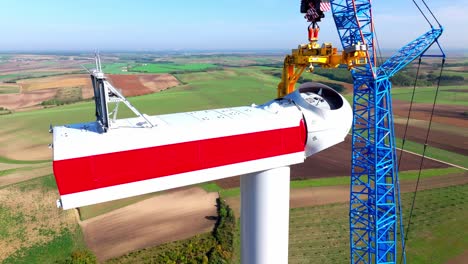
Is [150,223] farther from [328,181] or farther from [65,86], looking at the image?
[65,86]

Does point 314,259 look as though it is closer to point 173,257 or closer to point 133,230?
point 173,257

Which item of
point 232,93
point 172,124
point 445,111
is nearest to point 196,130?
point 172,124

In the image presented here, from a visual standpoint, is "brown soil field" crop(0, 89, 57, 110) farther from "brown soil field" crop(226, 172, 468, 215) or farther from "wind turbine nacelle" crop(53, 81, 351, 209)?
"wind turbine nacelle" crop(53, 81, 351, 209)

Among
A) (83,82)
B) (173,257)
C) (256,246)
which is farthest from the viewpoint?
(83,82)

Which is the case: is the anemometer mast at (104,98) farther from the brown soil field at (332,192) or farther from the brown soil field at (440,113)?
the brown soil field at (440,113)

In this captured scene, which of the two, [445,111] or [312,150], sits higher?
[312,150]

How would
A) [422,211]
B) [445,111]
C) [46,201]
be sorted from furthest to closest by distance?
[445,111], [46,201], [422,211]

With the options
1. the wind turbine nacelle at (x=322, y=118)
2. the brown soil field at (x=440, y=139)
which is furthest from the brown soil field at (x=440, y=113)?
the wind turbine nacelle at (x=322, y=118)
